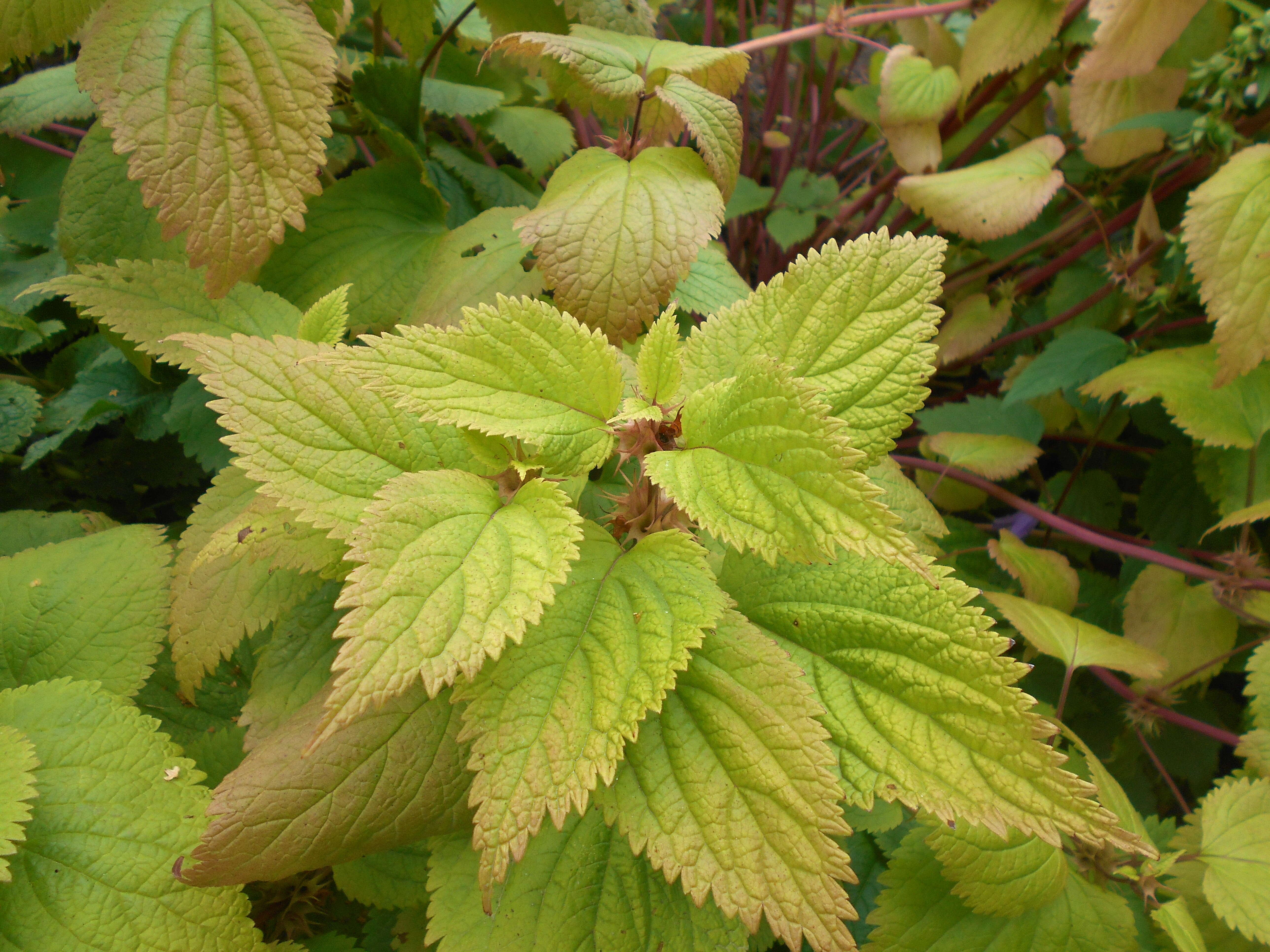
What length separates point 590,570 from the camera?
1.77 feet

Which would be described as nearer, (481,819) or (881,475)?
(481,819)

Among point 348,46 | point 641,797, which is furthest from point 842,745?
point 348,46

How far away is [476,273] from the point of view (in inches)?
33.5

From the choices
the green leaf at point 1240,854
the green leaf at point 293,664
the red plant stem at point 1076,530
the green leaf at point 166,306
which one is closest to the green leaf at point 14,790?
the green leaf at point 293,664

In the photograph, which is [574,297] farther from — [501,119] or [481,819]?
[501,119]

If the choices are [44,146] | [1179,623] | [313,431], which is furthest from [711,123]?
[44,146]

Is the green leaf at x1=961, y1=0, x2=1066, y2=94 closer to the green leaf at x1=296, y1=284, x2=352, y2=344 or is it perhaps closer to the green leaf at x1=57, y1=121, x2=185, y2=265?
the green leaf at x1=296, y1=284, x2=352, y2=344

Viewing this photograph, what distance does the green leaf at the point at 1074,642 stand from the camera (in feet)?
2.81

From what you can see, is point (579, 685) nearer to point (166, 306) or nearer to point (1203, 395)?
point (166, 306)

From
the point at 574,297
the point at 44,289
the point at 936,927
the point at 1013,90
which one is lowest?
the point at 936,927

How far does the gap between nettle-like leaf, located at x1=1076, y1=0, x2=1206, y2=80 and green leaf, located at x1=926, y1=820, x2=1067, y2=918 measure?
1128mm

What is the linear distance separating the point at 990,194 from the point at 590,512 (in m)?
0.90

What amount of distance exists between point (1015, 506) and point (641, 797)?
1.01m

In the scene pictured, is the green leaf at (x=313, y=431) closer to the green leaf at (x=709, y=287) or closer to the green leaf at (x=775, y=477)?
the green leaf at (x=775, y=477)
